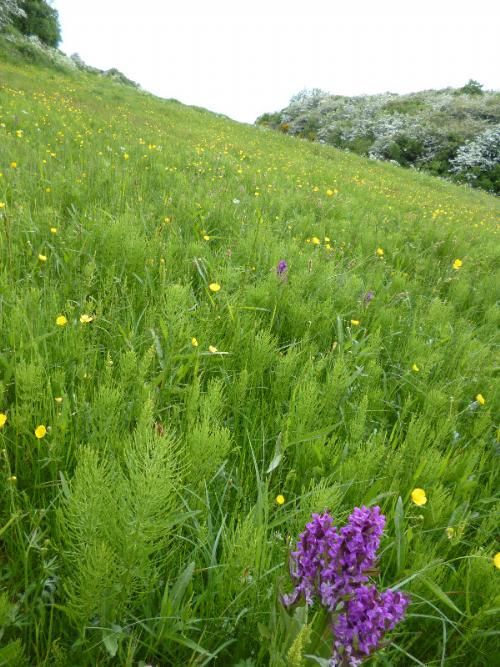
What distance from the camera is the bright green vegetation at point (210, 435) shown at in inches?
36.9

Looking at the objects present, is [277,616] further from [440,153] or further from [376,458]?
[440,153]

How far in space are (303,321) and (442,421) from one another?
855mm

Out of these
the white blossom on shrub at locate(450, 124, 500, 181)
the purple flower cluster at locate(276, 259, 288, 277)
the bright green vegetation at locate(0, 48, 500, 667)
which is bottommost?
the bright green vegetation at locate(0, 48, 500, 667)

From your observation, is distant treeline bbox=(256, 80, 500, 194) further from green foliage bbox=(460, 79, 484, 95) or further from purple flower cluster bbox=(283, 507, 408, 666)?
purple flower cluster bbox=(283, 507, 408, 666)

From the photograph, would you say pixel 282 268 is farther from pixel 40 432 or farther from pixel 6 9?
pixel 6 9

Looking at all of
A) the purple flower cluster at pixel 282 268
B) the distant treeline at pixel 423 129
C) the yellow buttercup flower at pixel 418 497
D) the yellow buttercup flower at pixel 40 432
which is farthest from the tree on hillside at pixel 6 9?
the yellow buttercup flower at pixel 418 497

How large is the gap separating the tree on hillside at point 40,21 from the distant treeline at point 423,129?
16.5 m

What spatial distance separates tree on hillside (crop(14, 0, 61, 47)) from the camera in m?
26.1

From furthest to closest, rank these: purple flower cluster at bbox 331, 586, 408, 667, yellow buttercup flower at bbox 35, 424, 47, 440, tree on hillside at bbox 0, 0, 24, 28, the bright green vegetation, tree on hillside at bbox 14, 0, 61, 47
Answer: tree on hillside at bbox 14, 0, 61, 47, tree on hillside at bbox 0, 0, 24, 28, yellow buttercup flower at bbox 35, 424, 47, 440, the bright green vegetation, purple flower cluster at bbox 331, 586, 408, 667

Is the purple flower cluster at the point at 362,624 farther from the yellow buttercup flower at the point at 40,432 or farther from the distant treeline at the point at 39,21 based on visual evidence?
the distant treeline at the point at 39,21

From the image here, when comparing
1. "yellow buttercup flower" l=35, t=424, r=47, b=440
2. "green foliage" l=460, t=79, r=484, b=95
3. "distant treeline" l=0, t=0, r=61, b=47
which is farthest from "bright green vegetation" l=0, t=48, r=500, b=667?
"green foliage" l=460, t=79, r=484, b=95

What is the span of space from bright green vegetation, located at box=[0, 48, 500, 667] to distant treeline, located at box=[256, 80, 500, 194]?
2147cm

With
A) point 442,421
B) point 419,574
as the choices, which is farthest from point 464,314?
point 419,574

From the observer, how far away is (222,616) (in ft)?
3.19
